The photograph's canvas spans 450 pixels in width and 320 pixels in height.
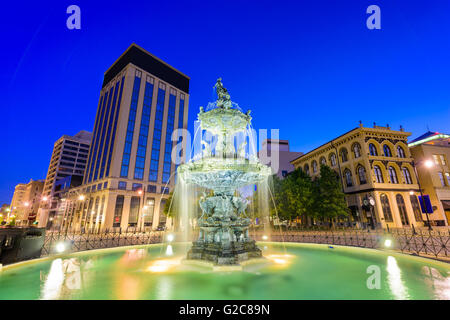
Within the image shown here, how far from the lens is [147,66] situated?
206 feet

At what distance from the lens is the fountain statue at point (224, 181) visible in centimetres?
993

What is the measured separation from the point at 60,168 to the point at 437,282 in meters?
105

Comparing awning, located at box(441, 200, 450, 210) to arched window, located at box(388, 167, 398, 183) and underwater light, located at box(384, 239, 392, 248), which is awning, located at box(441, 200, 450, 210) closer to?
arched window, located at box(388, 167, 398, 183)

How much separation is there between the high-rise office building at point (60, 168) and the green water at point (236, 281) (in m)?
84.9

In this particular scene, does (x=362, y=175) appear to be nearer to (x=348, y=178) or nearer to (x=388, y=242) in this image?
(x=348, y=178)

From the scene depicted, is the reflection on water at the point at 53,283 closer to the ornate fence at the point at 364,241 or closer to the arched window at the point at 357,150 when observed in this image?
the ornate fence at the point at 364,241

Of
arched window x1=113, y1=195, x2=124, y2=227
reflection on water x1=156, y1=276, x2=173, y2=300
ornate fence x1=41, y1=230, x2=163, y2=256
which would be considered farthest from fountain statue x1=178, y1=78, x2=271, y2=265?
arched window x1=113, y1=195, x2=124, y2=227

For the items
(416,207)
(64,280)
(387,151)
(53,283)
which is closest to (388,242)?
(64,280)

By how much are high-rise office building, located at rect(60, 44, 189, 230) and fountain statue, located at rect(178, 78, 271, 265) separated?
3643 centimetres

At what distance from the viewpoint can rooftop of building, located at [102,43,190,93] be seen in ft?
200

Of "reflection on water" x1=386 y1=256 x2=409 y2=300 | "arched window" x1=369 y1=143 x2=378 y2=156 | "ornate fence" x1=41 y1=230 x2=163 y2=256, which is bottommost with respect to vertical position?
"ornate fence" x1=41 y1=230 x2=163 y2=256

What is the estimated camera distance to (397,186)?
34.5 meters

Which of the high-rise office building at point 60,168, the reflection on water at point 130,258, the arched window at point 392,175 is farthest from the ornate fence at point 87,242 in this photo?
the high-rise office building at point 60,168

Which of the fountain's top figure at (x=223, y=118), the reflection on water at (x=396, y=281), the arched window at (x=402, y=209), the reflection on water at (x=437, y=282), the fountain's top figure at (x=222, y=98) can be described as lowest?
the reflection on water at (x=396, y=281)
